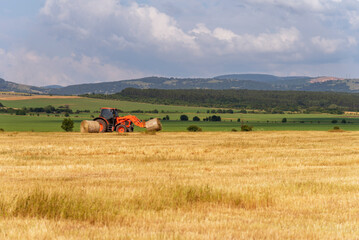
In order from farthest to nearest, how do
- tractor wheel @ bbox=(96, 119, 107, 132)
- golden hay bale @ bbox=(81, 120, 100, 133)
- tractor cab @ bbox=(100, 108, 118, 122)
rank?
tractor cab @ bbox=(100, 108, 118, 122) → tractor wheel @ bbox=(96, 119, 107, 132) → golden hay bale @ bbox=(81, 120, 100, 133)

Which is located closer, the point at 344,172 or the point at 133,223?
the point at 133,223

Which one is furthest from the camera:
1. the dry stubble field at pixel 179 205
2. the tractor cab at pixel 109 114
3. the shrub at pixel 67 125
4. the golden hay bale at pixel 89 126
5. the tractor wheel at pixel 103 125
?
the shrub at pixel 67 125

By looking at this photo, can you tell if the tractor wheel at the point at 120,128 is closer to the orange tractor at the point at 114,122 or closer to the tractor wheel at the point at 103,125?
the orange tractor at the point at 114,122

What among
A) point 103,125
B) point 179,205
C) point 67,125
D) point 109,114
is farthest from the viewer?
point 67,125

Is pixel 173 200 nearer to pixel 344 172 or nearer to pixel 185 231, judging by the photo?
pixel 185 231

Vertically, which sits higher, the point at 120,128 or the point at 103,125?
the point at 103,125

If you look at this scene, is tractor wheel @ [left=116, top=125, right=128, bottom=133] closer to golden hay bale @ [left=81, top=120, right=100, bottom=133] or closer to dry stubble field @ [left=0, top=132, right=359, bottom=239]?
golden hay bale @ [left=81, top=120, right=100, bottom=133]

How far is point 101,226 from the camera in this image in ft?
31.5

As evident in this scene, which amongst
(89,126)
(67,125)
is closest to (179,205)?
(89,126)

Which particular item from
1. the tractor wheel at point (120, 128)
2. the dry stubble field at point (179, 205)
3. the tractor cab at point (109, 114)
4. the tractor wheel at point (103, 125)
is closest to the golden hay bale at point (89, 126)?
the tractor wheel at point (103, 125)

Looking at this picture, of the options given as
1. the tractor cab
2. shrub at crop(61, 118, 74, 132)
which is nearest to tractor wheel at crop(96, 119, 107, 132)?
the tractor cab

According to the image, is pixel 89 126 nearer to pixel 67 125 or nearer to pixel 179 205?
pixel 67 125

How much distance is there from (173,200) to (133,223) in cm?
209

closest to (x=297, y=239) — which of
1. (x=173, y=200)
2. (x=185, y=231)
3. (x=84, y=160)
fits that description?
(x=185, y=231)
